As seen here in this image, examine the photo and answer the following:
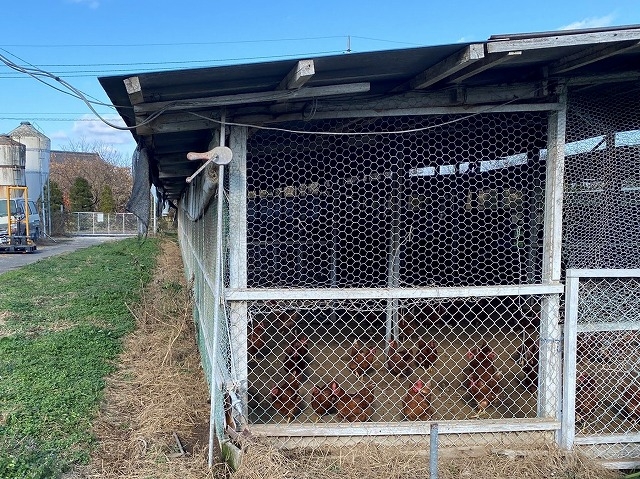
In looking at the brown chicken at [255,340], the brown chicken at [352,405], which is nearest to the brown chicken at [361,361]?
the brown chicken at [352,405]

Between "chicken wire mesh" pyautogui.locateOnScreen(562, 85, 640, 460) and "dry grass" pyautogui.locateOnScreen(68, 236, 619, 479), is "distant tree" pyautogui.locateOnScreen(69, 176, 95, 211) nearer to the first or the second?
"dry grass" pyautogui.locateOnScreen(68, 236, 619, 479)

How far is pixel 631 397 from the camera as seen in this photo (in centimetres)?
357

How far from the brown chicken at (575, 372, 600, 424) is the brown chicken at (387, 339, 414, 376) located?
46.9 inches

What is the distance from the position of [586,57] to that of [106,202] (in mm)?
36839

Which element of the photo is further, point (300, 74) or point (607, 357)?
point (607, 357)

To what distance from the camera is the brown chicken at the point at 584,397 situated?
11.1ft

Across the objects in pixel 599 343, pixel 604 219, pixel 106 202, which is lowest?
pixel 599 343

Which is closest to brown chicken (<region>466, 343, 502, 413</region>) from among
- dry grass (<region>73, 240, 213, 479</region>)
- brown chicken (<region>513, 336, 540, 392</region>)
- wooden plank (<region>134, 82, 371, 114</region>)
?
brown chicken (<region>513, 336, 540, 392</region>)

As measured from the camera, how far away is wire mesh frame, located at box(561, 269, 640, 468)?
300cm

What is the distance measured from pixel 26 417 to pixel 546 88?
3.97 metres

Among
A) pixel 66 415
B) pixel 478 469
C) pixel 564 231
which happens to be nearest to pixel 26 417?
pixel 66 415

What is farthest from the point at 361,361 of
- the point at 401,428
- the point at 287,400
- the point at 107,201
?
the point at 107,201

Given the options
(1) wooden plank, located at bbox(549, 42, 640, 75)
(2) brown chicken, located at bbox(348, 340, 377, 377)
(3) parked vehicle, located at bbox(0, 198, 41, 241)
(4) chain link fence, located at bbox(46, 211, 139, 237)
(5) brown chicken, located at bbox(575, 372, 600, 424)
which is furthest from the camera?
(4) chain link fence, located at bbox(46, 211, 139, 237)

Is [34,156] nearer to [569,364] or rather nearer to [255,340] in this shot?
[255,340]
